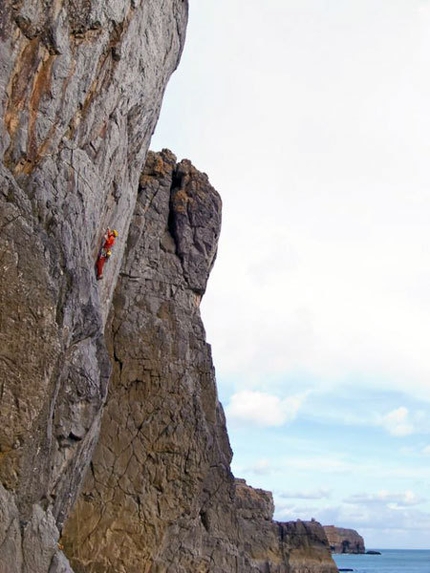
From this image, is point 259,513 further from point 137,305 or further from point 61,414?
point 61,414

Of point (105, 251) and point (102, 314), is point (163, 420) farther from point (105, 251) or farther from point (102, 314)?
point (105, 251)

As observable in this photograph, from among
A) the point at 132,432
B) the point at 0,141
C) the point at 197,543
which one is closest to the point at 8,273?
the point at 0,141

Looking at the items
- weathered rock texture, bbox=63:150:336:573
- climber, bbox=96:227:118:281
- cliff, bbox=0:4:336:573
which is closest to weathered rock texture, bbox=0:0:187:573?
cliff, bbox=0:4:336:573

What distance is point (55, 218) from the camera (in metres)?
20.9

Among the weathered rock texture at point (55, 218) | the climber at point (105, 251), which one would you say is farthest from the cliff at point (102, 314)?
the climber at point (105, 251)

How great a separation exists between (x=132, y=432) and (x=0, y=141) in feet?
65.8

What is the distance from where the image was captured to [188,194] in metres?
43.9

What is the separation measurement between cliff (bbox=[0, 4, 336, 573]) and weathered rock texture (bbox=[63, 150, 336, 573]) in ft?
0.26

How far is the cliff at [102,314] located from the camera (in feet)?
62.2

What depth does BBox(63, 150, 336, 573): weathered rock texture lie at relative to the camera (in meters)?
34.9

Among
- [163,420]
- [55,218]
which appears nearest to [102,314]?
[55,218]

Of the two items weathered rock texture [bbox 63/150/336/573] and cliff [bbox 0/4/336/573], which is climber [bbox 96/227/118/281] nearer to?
cliff [bbox 0/4/336/573]

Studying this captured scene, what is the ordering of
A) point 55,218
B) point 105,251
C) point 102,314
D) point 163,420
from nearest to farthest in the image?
point 55,218 → point 102,314 → point 105,251 → point 163,420

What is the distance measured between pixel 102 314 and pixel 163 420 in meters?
10.6
